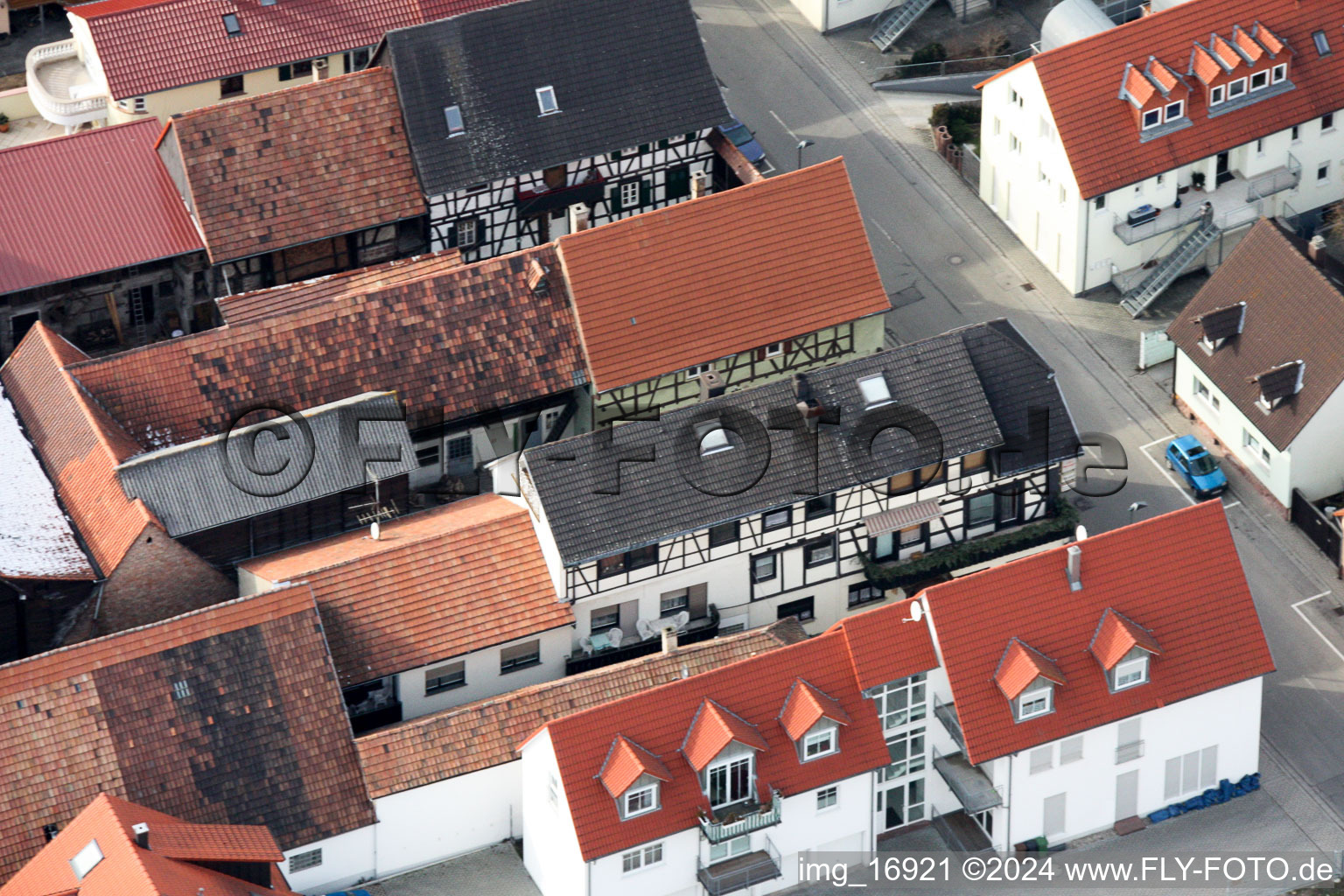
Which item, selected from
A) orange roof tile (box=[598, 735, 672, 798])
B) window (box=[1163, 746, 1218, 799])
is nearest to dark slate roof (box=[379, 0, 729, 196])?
orange roof tile (box=[598, 735, 672, 798])

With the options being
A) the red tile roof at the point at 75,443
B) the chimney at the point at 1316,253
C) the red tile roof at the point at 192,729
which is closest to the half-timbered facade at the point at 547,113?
the red tile roof at the point at 75,443

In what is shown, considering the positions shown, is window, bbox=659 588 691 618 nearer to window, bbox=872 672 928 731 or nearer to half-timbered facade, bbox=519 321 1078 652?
half-timbered facade, bbox=519 321 1078 652

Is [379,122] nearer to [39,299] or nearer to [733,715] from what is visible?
[39,299]

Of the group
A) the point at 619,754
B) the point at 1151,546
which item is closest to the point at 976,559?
the point at 1151,546

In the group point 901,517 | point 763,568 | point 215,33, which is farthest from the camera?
point 215,33

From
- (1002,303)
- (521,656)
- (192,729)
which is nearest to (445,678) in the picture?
(521,656)

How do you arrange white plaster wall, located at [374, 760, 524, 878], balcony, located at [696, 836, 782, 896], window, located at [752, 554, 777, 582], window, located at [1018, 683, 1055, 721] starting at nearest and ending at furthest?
balcony, located at [696, 836, 782, 896] < window, located at [1018, 683, 1055, 721] < white plaster wall, located at [374, 760, 524, 878] < window, located at [752, 554, 777, 582]

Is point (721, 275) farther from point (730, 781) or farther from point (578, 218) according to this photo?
point (730, 781)
